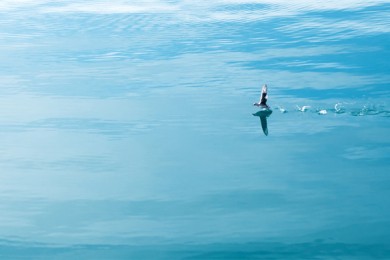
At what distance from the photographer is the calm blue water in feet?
69.1

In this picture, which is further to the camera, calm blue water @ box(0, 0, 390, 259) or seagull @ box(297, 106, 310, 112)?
seagull @ box(297, 106, 310, 112)

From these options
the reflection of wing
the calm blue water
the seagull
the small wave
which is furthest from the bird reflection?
the seagull

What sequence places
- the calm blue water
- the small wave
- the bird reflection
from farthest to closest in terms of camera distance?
the small wave
the bird reflection
the calm blue water

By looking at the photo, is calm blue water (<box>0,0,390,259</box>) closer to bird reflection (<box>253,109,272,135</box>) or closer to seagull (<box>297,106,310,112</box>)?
bird reflection (<box>253,109,272,135</box>)

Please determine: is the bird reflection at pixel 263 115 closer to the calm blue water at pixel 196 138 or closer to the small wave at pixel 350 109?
the calm blue water at pixel 196 138

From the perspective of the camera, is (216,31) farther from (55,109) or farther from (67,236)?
(67,236)

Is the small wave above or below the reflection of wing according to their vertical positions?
above

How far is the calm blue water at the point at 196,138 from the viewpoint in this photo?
2106 cm

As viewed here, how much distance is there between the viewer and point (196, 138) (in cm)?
2839

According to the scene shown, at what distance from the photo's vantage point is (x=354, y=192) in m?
23.2

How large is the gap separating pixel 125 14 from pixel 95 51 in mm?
9108

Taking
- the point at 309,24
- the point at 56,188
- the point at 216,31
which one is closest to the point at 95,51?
the point at 216,31

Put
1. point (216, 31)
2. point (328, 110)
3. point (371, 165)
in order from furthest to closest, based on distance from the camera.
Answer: point (216, 31) → point (328, 110) → point (371, 165)

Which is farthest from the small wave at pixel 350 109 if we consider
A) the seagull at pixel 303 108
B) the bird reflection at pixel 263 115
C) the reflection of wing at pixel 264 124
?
the reflection of wing at pixel 264 124
